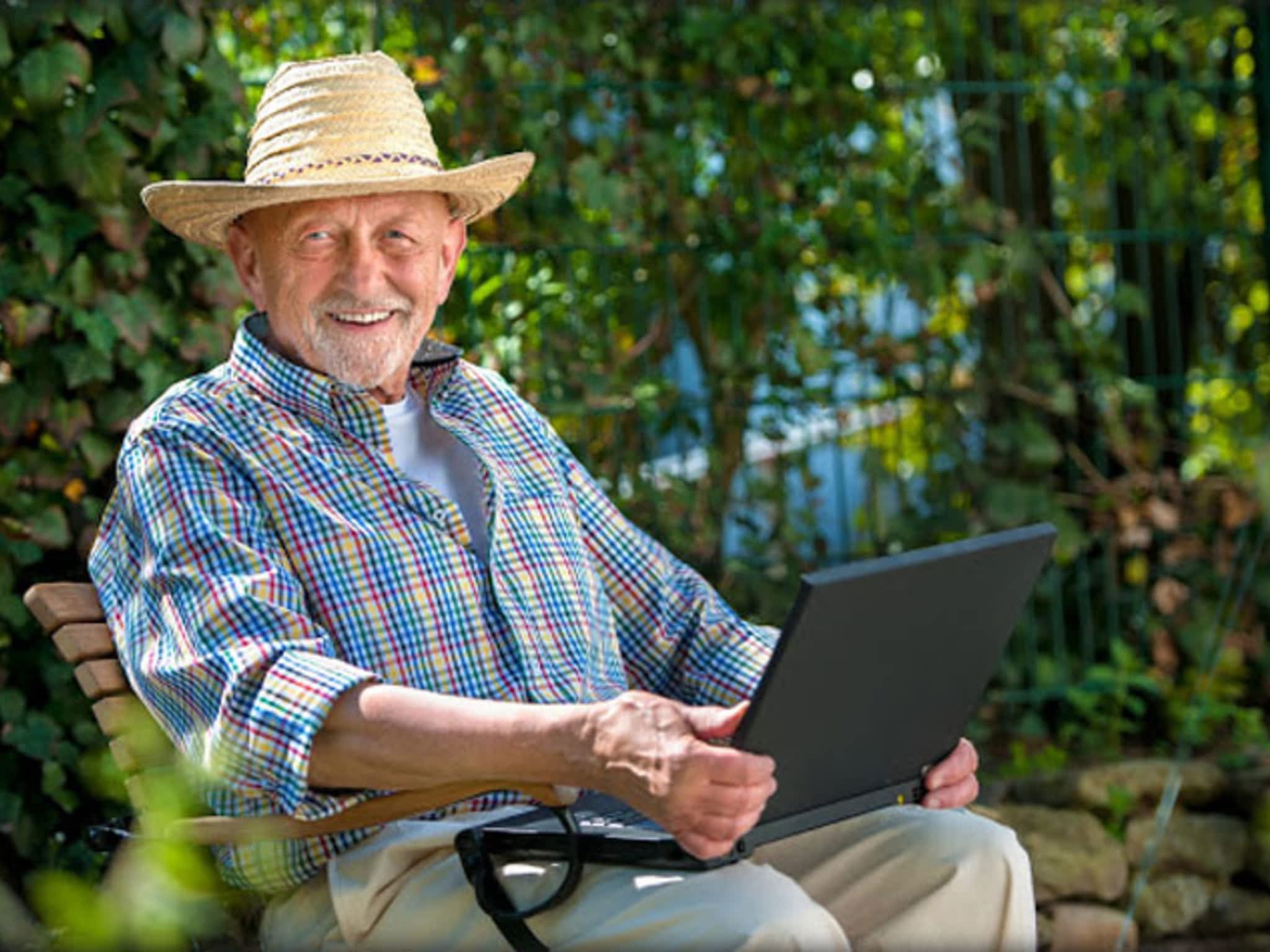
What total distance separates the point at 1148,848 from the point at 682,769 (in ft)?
9.65

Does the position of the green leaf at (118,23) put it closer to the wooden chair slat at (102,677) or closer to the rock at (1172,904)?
the wooden chair slat at (102,677)

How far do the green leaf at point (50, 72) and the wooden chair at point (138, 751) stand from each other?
46.2 inches

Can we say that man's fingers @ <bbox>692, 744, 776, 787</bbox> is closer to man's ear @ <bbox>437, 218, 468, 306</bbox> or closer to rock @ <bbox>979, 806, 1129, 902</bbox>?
man's ear @ <bbox>437, 218, 468, 306</bbox>

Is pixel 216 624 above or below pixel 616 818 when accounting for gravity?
above

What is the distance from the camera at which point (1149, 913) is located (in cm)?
460

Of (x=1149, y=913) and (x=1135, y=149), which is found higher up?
(x=1135, y=149)

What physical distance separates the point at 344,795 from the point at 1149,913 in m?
2.85

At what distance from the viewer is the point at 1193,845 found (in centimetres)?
468

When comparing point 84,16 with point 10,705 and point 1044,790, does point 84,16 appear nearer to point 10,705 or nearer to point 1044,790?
point 10,705

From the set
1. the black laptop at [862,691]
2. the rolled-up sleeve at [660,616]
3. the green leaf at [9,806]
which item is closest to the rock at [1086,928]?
the rolled-up sleeve at [660,616]

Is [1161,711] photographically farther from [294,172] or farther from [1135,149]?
[294,172]

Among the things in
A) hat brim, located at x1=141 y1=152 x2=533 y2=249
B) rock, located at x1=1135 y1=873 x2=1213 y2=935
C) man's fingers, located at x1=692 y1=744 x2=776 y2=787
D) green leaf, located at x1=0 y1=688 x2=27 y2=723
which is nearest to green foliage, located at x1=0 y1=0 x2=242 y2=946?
green leaf, located at x1=0 y1=688 x2=27 y2=723

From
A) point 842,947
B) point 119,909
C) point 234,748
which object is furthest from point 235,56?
point 119,909

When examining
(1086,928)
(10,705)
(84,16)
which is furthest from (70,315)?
(1086,928)
